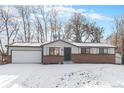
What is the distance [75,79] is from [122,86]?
2177mm

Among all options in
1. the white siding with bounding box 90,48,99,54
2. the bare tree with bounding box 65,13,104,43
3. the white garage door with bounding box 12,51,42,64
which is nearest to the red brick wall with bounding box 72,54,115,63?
the white siding with bounding box 90,48,99,54

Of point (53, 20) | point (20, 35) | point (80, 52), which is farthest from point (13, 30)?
point (80, 52)

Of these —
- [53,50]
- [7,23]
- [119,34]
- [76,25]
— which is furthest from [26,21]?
[119,34]

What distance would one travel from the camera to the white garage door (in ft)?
56.6

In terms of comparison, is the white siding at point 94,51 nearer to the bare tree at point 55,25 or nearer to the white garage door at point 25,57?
the bare tree at point 55,25

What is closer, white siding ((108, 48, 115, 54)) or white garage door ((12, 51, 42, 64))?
white garage door ((12, 51, 42, 64))

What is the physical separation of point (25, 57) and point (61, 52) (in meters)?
2.82

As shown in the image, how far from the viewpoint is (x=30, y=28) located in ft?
59.9

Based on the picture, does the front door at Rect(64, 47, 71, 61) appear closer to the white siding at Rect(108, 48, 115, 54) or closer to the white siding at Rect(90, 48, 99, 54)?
the white siding at Rect(90, 48, 99, 54)

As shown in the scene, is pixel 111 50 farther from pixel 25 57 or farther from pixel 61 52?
pixel 25 57

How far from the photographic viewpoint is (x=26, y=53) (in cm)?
1742

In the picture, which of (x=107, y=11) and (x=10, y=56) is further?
(x=10, y=56)
